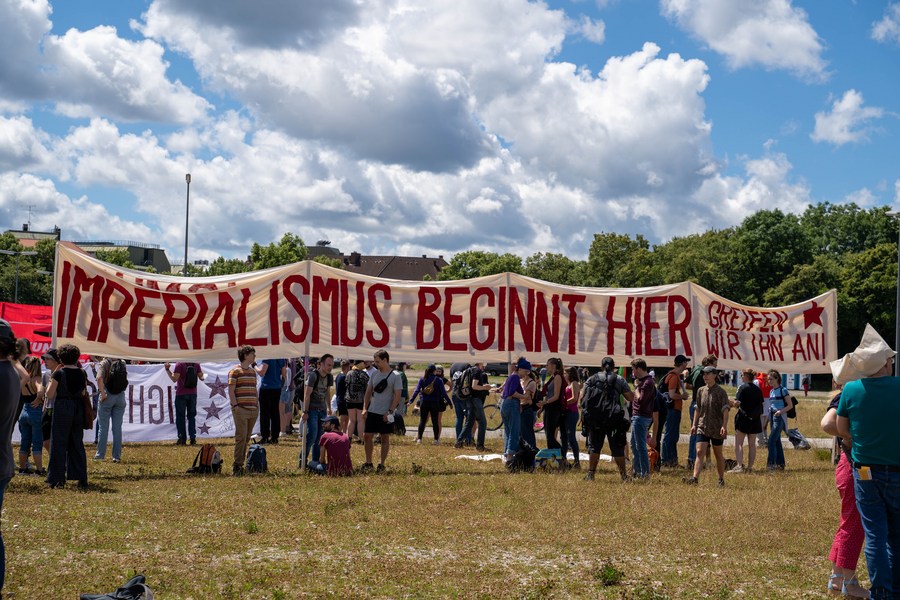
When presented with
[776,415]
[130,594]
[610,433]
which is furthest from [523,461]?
[130,594]

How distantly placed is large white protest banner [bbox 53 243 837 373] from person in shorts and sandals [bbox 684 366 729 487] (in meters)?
2.92

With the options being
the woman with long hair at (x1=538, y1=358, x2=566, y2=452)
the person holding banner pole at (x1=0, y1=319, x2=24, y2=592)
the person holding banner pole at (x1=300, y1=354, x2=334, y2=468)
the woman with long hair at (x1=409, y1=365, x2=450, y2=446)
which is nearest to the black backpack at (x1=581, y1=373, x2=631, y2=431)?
the woman with long hair at (x1=538, y1=358, x2=566, y2=452)

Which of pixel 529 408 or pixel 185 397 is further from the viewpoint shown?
pixel 185 397

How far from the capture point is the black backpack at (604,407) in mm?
14656

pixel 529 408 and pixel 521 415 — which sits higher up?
pixel 529 408

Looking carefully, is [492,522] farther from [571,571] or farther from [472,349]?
[472,349]

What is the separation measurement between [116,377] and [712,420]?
9778mm

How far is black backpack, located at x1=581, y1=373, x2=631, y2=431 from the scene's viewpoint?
14.7 meters

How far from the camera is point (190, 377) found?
1884cm

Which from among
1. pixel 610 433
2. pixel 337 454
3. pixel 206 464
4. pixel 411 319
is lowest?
pixel 206 464

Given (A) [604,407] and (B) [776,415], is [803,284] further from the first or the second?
(A) [604,407]

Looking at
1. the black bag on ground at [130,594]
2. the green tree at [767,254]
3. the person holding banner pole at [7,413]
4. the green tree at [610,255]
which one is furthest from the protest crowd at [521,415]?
the green tree at [610,255]

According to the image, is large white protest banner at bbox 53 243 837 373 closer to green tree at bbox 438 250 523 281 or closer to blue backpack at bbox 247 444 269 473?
blue backpack at bbox 247 444 269 473

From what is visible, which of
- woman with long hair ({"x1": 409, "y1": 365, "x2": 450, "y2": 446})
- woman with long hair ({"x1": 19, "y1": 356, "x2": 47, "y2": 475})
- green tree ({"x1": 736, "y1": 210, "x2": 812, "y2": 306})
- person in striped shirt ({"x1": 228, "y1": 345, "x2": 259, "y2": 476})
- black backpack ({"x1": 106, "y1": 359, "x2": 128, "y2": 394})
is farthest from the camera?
green tree ({"x1": 736, "y1": 210, "x2": 812, "y2": 306})
